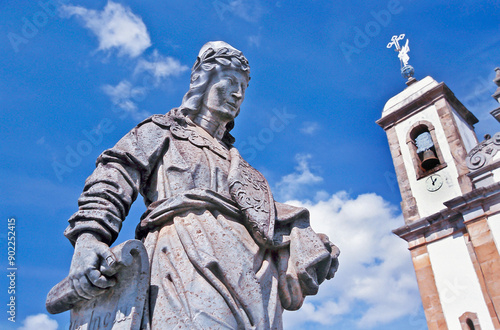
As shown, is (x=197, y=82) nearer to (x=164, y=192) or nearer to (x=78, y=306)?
(x=164, y=192)

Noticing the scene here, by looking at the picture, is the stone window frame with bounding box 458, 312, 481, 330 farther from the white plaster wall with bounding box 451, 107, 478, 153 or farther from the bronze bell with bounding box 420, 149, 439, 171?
the white plaster wall with bounding box 451, 107, 478, 153

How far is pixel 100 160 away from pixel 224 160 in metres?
0.67

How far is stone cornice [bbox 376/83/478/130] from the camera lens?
19.2 meters

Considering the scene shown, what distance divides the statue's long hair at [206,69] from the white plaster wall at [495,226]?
45.9ft

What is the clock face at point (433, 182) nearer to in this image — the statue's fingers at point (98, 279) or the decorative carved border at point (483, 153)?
the decorative carved border at point (483, 153)

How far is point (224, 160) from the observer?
8.85ft

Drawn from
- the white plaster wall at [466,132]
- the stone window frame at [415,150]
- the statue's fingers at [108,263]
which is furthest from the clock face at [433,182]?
the statue's fingers at [108,263]

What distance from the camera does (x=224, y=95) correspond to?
286cm

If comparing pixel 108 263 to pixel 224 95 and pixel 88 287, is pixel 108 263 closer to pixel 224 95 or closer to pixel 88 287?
pixel 88 287

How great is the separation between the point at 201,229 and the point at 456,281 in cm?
1557

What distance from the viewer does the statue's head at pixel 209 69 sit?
2869 millimetres

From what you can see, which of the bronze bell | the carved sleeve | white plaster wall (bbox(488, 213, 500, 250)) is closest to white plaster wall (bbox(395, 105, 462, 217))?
the bronze bell

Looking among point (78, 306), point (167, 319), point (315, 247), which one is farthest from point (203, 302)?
point (315, 247)

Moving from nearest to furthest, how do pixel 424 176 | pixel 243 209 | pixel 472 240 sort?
pixel 243 209
pixel 472 240
pixel 424 176
